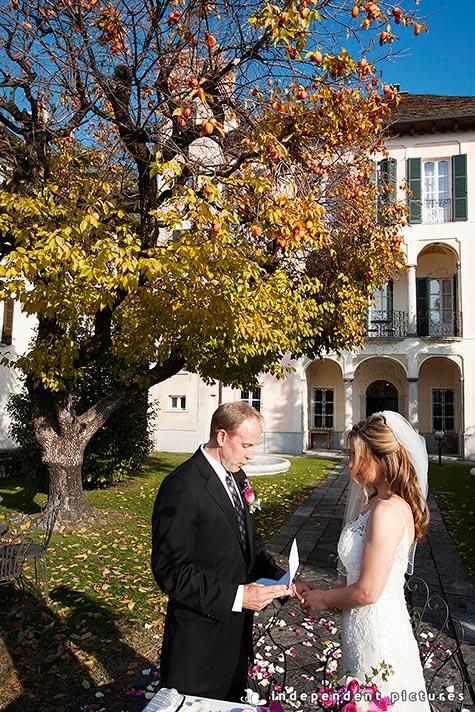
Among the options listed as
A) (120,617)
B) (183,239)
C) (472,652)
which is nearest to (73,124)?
(183,239)

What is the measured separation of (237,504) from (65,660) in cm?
268

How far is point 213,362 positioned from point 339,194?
393cm

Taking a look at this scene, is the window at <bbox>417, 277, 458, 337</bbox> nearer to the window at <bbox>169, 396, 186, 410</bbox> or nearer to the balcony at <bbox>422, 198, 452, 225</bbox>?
the balcony at <bbox>422, 198, 452, 225</bbox>

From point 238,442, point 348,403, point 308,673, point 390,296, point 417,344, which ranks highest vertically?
point 390,296

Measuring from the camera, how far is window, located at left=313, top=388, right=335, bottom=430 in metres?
25.0

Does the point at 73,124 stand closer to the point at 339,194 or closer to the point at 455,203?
the point at 339,194

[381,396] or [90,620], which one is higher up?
[381,396]

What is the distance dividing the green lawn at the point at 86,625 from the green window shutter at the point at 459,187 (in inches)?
707

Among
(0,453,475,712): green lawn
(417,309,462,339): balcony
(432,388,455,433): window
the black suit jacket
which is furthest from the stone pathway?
(432,388,455,433): window

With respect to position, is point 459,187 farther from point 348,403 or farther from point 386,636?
point 386,636

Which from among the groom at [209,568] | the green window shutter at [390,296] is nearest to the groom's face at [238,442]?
the groom at [209,568]

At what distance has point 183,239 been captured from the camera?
6.67 m

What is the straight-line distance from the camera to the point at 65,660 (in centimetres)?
431

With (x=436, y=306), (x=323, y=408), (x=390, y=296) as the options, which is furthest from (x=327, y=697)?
(x=436, y=306)
